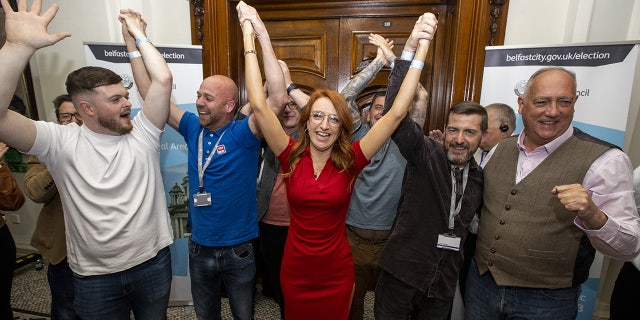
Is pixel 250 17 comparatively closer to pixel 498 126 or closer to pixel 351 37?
pixel 351 37

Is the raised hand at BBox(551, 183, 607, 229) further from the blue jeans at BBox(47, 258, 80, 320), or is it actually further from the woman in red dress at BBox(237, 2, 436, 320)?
the blue jeans at BBox(47, 258, 80, 320)

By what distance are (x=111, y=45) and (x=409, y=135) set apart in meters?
2.58

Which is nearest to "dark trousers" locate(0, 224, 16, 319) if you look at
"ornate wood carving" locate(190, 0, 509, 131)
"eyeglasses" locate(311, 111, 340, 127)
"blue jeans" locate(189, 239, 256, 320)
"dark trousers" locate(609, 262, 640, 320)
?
"blue jeans" locate(189, 239, 256, 320)

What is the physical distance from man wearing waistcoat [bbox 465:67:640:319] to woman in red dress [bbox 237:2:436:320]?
565mm

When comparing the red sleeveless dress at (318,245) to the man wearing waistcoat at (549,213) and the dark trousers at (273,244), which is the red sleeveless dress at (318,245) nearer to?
the man wearing waistcoat at (549,213)

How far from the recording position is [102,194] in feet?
4.71

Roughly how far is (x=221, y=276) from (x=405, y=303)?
100 centimetres

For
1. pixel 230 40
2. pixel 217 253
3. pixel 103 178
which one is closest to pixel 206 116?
pixel 103 178

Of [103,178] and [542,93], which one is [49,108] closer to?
[103,178]

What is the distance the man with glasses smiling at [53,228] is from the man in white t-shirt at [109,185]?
461mm

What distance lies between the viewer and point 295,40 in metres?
3.14

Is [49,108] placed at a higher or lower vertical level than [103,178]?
higher

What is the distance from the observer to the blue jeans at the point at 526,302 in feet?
4.49

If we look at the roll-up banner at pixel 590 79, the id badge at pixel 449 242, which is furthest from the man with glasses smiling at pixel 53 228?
the roll-up banner at pixel 590 79
